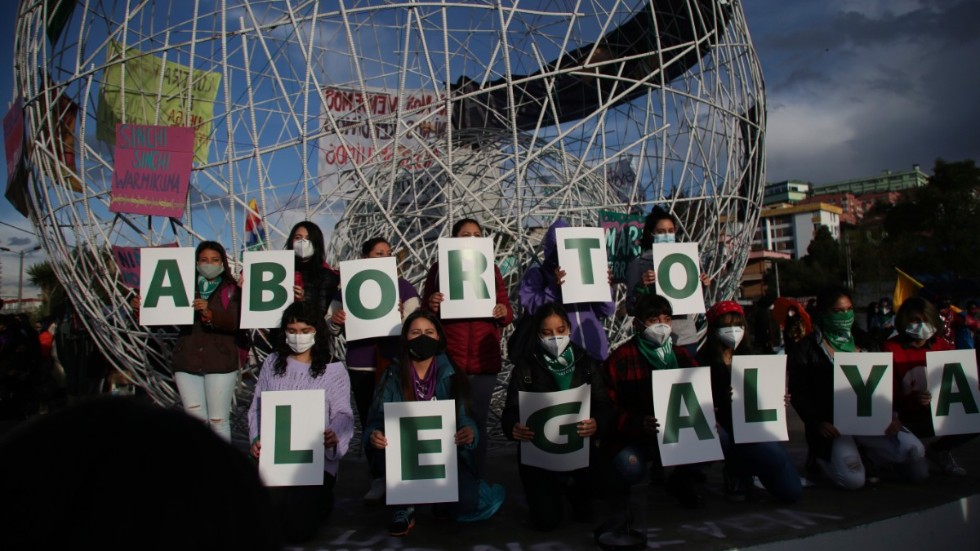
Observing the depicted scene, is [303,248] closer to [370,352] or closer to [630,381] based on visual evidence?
[370,352]

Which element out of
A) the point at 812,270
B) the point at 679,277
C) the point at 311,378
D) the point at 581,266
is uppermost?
the point at 812,270

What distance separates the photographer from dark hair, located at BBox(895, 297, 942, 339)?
542cm

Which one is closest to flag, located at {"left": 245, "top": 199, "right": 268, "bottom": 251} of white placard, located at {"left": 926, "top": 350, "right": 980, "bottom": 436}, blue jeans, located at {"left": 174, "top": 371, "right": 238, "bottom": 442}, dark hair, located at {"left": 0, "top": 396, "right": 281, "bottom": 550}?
blue jeans, located at {"left": 174, "top": 371, "right": 238, "bottom": 442}

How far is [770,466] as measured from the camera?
4.53 m

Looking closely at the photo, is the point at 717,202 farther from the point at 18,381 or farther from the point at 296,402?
the point at 18,381

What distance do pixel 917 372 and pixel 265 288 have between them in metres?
4.98

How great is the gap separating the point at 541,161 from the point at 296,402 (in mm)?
4569

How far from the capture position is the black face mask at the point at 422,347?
172 inches

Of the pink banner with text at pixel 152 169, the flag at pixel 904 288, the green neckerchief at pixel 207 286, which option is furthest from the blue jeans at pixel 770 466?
the flag at pixel 904 288

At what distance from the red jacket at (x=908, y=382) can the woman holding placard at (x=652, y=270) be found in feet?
4.96

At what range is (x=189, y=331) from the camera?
514 cm

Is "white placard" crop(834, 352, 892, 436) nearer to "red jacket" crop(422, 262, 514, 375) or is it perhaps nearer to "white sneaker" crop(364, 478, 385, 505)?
→ "red jacket" crop(422, 262, 514, 375)

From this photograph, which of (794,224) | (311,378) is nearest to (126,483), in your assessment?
(311,378)

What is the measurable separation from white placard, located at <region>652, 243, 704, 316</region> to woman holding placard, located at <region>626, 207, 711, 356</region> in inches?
4.3
